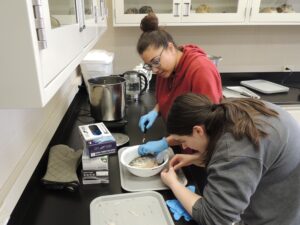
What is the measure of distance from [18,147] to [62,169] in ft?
0.60

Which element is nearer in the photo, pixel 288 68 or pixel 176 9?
pixel 176 9

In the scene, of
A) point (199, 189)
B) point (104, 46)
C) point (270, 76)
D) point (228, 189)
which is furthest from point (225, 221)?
point (270, 76)

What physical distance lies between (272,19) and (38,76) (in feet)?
6.72

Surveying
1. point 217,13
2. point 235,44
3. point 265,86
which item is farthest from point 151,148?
point 235,44

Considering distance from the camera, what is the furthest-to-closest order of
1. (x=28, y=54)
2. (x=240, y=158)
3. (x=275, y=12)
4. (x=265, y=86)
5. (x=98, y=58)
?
(x=265, y=86) < (x=275, y=12) < (x=98, y=58) < (x=240, y=158) < (x=28, y=54)

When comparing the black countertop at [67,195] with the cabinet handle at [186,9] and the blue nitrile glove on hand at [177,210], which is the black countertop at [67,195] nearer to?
the blue nitrile glove on hand at [177,210]

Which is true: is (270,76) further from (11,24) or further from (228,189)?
(11,24)

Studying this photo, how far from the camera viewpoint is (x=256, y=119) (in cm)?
80

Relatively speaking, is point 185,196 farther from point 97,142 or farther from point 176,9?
point 176,9

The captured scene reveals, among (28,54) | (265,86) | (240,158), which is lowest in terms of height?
(265,86)

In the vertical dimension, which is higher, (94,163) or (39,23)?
(39,23)

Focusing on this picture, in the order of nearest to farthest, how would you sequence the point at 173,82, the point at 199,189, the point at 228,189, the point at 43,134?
the point at 228,189, the point at 199,189, the point at 43,134, the point at 173,82

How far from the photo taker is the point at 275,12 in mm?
2062

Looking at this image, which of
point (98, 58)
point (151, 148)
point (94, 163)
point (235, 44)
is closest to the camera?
point (94, 163)
